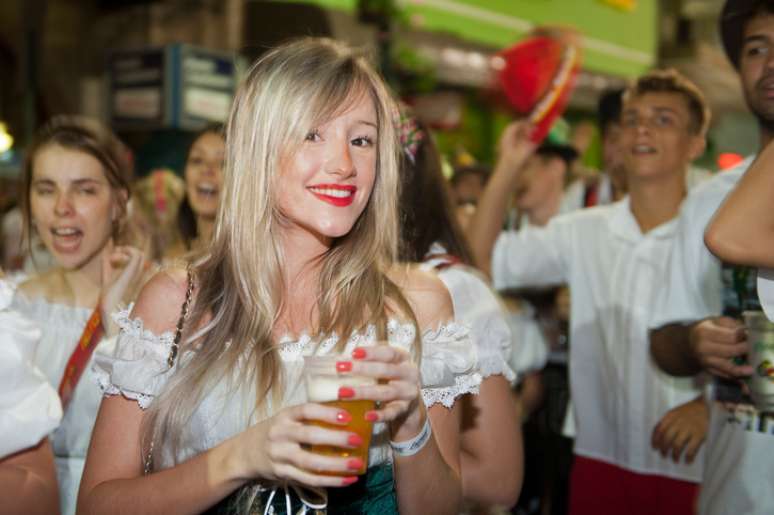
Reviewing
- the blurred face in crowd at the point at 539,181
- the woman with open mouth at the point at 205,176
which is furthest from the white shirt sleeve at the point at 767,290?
the blurred face in crowd at the point at 539,181

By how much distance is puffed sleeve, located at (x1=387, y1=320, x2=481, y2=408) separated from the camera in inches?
76.3

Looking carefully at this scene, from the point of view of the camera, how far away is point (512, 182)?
3656 mm

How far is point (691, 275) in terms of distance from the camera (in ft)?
9.23

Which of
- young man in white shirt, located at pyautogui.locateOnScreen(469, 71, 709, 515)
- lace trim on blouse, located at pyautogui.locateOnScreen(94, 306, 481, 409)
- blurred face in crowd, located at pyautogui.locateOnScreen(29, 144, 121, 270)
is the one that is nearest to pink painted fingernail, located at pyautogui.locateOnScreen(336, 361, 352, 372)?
lace trim on blouse, located at pyautogui.locateOnScreen(94, 306, 481, 409)

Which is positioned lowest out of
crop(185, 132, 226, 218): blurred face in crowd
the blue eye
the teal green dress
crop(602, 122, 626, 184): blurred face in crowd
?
the teal green dress

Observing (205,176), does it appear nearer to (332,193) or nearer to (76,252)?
(76,252)

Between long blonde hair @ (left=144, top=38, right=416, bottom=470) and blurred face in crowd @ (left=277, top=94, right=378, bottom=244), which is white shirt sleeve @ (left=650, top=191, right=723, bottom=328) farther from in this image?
blurred face in crowd @ (left=277, top=94, right=378, bottom=244)

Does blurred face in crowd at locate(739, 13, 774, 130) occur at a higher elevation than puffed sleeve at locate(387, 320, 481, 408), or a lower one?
higher

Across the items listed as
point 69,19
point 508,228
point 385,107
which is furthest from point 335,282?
point 69,19

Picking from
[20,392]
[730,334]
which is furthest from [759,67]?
[20,392]

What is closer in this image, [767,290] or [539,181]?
[767,290]

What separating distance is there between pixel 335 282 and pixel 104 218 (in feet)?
4.48

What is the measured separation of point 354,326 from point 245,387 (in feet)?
0.93

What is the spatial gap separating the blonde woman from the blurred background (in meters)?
2.44
